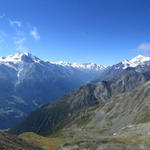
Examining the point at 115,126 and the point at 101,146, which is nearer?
the point at 101,146

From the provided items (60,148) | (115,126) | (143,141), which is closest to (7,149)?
(60,148)

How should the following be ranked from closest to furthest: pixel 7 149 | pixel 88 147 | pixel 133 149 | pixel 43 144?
pixel 7 149 → pixel 133 149 → pixel 88 147 → pixel 43 144

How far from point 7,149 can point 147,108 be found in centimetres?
17968

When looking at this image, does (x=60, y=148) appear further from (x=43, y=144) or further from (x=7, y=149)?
(x=7, y=149)

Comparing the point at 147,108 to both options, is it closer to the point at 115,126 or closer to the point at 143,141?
the point at 115,126

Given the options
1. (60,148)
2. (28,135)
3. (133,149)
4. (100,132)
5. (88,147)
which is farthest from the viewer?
(100,132)

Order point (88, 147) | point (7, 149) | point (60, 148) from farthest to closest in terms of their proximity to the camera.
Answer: point (60, 148) < point (88, 147) < point (7, 149)

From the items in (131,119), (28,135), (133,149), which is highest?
(131,119)

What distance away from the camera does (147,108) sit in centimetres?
Result: 19225

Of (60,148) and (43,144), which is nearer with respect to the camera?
(60,148)

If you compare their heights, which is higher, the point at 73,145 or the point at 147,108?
the point at 147,108

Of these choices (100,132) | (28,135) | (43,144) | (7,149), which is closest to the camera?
(7,149)

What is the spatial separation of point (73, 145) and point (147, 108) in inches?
5753

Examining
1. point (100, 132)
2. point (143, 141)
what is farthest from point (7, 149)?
point (100, 132)
